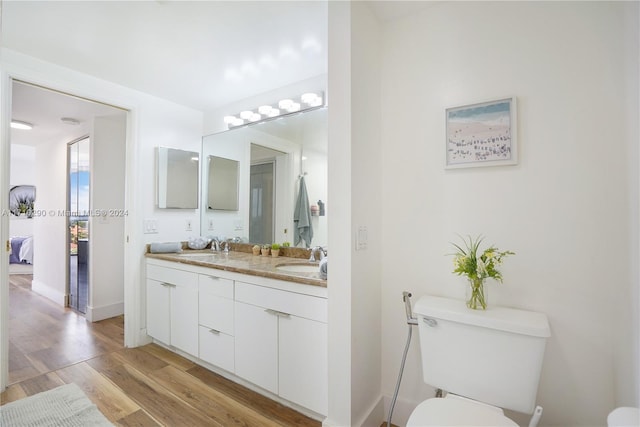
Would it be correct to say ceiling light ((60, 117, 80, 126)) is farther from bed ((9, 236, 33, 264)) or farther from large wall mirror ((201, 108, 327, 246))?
bed ((9, 236, 33, 264))

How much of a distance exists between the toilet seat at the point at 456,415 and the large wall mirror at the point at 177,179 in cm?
263

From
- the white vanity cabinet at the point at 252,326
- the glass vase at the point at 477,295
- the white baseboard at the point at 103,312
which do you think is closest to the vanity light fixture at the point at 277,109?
the white vanity cabinet at the point at 252,326

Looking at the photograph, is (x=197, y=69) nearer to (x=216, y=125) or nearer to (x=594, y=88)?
(x=216, y=125)

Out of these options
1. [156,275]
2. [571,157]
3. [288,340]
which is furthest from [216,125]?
[571,157]

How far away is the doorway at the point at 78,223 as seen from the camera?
3516mm

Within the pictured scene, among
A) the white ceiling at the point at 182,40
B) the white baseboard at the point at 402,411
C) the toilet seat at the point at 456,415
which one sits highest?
the white ceiling at the point at 182,40

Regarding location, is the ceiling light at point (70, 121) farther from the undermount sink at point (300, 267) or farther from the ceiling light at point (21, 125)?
the undermount sink at point (300, 267)

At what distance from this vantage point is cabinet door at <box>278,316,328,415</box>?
1554mm

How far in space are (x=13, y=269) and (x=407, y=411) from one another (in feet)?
24.2

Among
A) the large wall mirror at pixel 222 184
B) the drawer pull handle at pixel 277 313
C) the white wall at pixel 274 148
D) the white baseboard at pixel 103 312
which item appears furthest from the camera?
the white baseboard at pixel 103 312

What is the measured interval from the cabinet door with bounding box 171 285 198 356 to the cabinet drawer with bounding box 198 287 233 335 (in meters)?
0.09

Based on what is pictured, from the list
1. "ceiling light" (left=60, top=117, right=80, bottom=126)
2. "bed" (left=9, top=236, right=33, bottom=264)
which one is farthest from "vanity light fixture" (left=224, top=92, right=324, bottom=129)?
"bed" (left=9, top=236, right=33, bottom=264)

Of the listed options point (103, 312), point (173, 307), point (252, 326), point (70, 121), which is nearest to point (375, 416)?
point (252, 326)

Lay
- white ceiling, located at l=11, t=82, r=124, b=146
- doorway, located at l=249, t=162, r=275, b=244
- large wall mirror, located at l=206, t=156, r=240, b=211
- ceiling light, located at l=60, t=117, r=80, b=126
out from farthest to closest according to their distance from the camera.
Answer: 1. ceiling light, located at l=60, t=117, r=80, b=126
2. large wall mirror, located at l=206, t=156, r=240, b=211
3. white ceiling, located at l=11, t=82, r=124, b=146
4. doorway, located at l=249, t=162, r=275, b=244
